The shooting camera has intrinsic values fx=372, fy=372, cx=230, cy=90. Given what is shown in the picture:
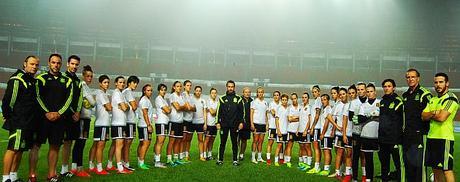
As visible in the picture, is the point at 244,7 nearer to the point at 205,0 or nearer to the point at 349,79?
the point at 205,0

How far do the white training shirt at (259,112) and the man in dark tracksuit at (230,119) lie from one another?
3.73 feet

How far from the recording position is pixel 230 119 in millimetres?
8719

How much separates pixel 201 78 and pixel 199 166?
3296 centimetres

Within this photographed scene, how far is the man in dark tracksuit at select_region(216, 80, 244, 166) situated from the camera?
8695 millimetres

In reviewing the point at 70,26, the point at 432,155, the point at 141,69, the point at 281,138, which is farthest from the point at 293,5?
the point at 432,155

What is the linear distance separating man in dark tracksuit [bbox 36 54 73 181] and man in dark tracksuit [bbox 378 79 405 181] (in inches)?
201

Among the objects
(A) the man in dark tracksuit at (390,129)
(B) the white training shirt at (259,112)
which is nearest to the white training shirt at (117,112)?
(B) the white training shirt at (259,112)

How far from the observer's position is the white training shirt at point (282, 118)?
970 cm

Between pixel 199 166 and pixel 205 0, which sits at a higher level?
pixel 205 0

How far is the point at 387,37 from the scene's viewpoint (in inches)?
1518

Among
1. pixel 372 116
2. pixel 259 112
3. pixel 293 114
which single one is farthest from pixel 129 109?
pixel 372 116

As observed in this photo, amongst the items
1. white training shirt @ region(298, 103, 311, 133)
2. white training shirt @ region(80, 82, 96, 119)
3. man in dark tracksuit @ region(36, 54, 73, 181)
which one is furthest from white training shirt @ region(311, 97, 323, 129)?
man in dark tracksuit @ region(36, 54, 73, 181)

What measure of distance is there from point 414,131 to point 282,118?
14.9 ft

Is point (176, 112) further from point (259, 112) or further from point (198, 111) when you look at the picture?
point (259, 112)
